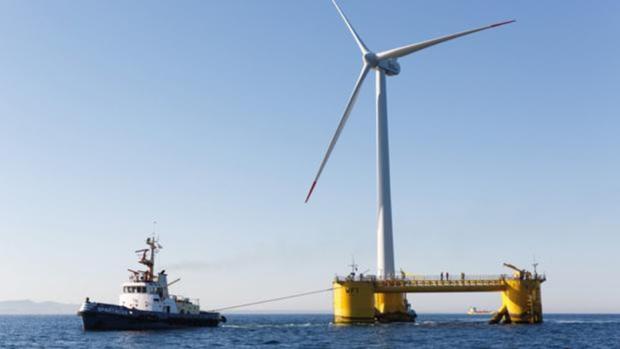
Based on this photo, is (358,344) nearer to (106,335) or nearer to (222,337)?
(222,337)

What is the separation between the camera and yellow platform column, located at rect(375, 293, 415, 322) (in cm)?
8575

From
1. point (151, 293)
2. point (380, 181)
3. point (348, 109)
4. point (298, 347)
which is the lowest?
point (298, 347)

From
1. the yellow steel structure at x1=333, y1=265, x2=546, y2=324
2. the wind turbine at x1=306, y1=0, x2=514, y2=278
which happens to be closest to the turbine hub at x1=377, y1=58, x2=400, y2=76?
the wind turbine at x1=306, y1=0, x2=514, y2=278

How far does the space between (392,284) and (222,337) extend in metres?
22.2

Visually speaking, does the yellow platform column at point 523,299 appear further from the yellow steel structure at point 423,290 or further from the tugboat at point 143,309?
the tugboat at point 143,309

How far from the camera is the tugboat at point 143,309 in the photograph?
74.2m

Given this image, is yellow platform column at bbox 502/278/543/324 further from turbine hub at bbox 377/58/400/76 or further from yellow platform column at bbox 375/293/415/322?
turbine hub at bbox 377/58/400/76

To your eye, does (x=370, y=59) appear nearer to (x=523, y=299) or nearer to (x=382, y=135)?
(x=382, y=135)

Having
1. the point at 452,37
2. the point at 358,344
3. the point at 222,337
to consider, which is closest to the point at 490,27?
the point at 452,37

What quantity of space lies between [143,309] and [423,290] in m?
33.5

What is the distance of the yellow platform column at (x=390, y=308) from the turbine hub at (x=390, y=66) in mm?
31260

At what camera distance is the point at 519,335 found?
220 ft

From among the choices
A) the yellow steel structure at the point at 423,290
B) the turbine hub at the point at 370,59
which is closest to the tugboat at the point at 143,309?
the yellow steel structure at the point at 423,290

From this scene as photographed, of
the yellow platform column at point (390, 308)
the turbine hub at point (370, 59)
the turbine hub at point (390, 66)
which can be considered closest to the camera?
the yellow platform column at point (390, 308)
